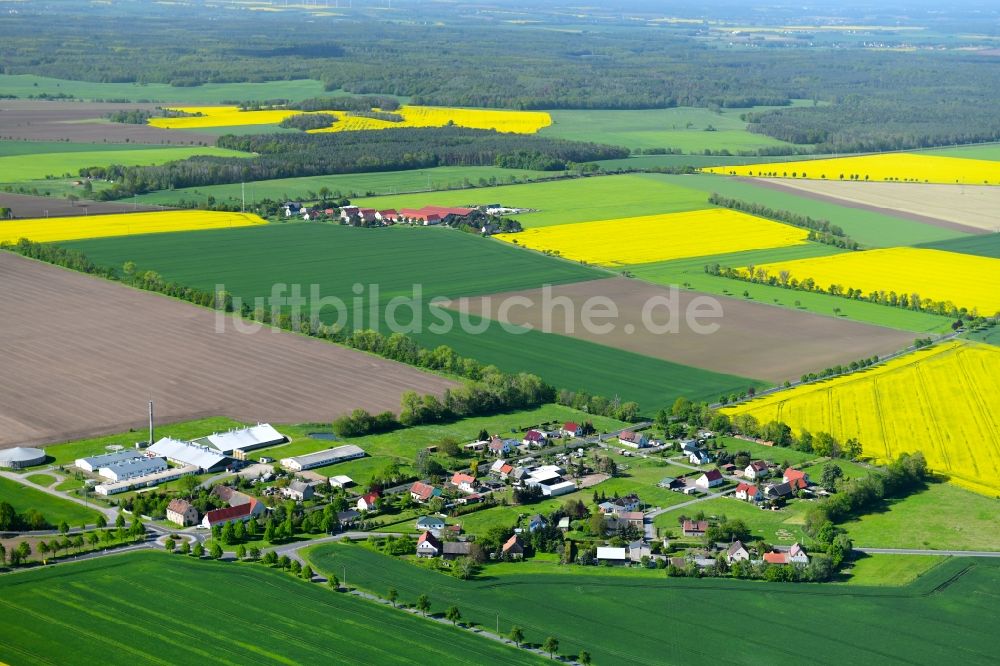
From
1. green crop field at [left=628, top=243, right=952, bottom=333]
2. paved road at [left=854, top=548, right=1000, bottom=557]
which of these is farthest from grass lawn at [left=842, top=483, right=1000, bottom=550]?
green crop field at [left=628, top=243, right=952, bottom=333]

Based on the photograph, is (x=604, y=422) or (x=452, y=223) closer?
(x=604, y=422)

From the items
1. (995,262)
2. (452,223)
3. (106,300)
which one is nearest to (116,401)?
(106,300)

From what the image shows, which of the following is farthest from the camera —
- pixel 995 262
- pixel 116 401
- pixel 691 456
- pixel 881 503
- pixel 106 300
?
pixel 995 262

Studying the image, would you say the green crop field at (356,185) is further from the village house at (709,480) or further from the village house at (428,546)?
the village house at (428,546)

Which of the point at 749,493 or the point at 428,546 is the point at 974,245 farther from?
the point at 428,546

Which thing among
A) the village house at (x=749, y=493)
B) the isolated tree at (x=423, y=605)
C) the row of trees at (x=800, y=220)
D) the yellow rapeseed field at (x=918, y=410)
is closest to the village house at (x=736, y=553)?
the village house at (x=749, y=493)

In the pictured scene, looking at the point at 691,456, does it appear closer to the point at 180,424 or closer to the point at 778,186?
the point at 180,424
